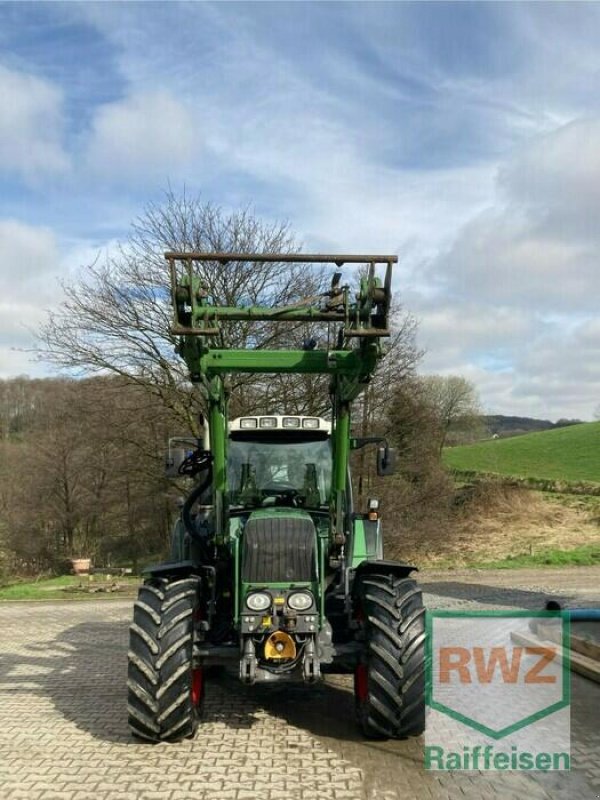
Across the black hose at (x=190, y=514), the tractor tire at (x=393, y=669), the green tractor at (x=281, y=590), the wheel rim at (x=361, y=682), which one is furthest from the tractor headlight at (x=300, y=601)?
the black hose at (x=190, y=514)

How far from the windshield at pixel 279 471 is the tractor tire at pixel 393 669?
144 cm

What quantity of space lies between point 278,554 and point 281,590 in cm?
27

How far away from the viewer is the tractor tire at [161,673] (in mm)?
5422

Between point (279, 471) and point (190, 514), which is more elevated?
point (279, 471)

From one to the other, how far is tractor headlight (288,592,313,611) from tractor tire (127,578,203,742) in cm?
79

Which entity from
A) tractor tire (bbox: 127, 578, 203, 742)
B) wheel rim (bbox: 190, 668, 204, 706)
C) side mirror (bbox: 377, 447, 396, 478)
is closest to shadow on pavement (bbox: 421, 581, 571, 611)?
side mirror (bbox: 377, 447, 396, 478)

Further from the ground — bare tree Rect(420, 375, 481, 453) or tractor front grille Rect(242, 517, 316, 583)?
bare tree Rect(420, 375, 481, 453)

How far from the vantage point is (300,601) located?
217 inches

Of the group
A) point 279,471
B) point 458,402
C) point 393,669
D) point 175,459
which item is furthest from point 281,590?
point 458,402

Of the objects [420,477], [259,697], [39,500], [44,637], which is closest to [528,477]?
[420,477]

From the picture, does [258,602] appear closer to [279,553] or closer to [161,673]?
[279,553]

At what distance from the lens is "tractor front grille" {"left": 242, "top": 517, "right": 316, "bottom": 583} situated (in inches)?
224

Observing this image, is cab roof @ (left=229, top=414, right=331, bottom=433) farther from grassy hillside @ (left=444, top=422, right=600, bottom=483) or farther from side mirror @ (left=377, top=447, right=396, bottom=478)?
Answer: grassy hillside @ (left=444, top=422, right=600, bottom=483)

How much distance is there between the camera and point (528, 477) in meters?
30.2
